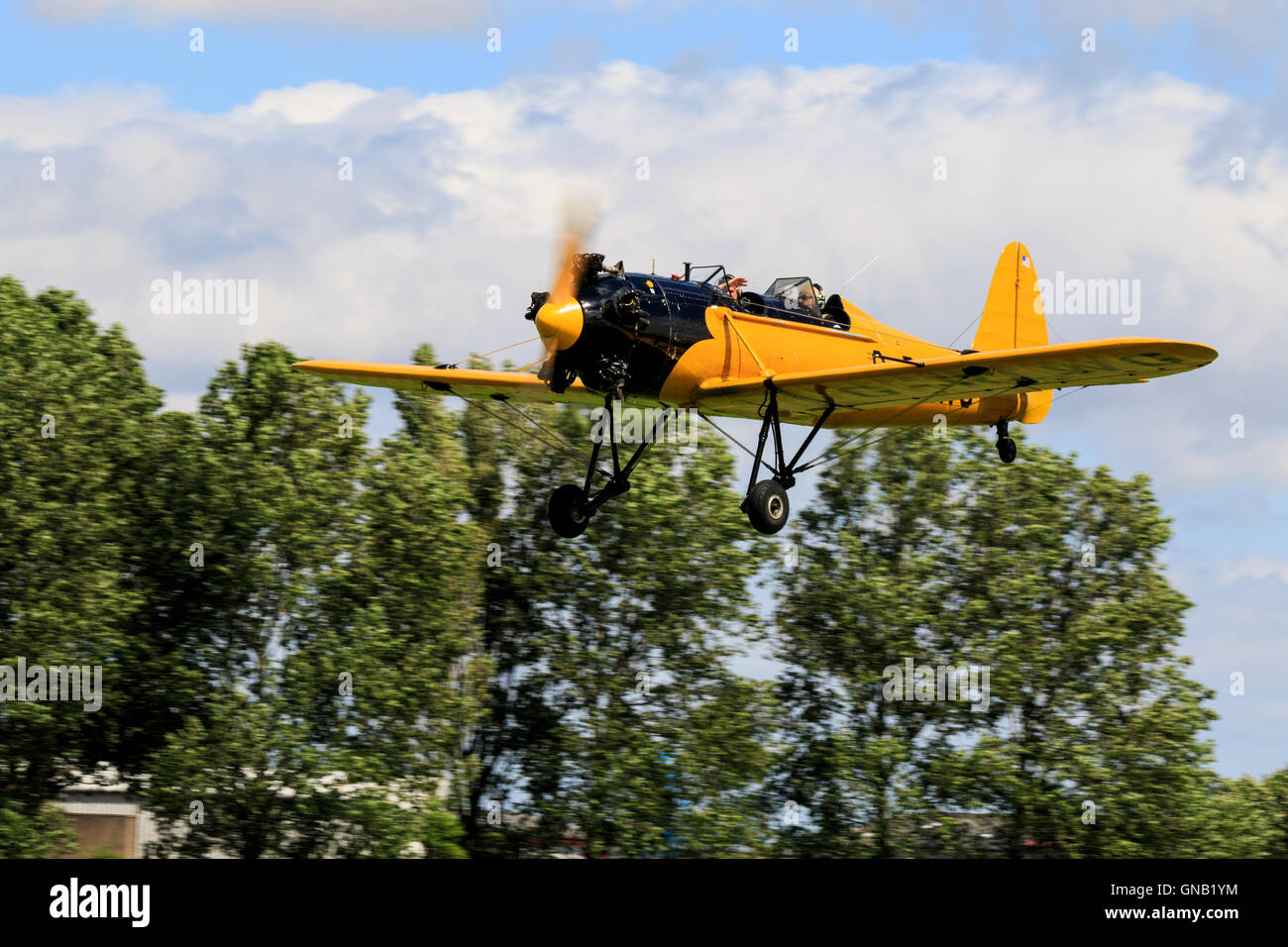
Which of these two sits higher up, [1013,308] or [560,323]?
[1013,308]

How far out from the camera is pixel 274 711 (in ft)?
134

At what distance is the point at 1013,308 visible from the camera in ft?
83.5

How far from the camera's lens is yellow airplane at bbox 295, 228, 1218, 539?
56.6 feet

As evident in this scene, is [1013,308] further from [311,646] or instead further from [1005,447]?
[311,646]

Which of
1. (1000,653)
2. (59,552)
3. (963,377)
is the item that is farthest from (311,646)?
(963,377)

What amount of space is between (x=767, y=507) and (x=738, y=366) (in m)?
1.97

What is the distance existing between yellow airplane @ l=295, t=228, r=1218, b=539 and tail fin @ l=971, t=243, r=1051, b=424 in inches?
175

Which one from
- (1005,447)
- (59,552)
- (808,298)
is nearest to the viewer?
(808,298)

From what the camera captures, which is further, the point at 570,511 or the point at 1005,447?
the point at 1005,447

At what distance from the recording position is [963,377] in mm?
17984

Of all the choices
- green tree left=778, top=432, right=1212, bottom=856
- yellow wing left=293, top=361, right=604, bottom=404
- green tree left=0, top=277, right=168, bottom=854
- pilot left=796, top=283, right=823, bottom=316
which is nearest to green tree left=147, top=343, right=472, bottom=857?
green tree left=0, top=277, right=168, bottom=854

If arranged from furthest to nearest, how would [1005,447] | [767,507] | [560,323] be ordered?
[1005,447] < [767,507] < [560,323]

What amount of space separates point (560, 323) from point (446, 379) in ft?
11.4
